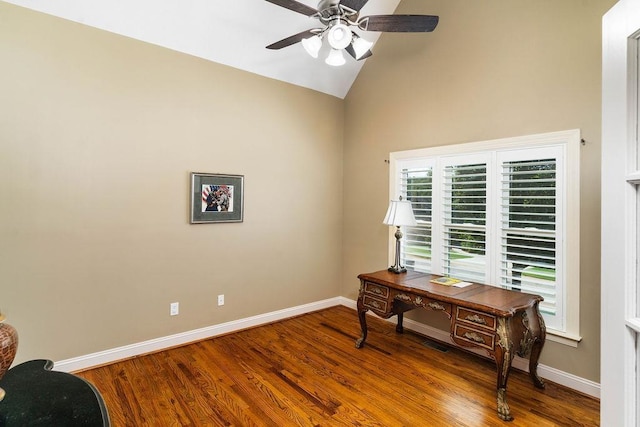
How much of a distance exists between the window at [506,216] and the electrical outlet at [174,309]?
8.29ft

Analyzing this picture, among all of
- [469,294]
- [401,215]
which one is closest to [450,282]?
[469,294]

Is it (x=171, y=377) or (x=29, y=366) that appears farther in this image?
(x=171, y=377)

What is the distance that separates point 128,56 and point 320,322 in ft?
11.1

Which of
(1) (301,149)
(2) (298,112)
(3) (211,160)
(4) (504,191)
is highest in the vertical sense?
(2) (298,112)

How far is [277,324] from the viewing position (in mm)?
3885

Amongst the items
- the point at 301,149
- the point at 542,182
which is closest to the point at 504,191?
the point at 542,182

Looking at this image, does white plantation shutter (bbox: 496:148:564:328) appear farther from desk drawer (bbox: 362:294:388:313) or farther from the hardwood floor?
desk drawer (bbox: 362:294:388:313)

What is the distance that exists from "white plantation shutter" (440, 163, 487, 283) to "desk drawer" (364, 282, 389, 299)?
0.77m

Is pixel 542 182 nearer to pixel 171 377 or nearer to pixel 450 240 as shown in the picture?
pixel 450 240

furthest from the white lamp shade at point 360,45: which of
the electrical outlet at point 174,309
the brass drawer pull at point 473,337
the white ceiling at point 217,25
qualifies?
the electrical outlet at point 174,309

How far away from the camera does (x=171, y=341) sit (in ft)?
10.7

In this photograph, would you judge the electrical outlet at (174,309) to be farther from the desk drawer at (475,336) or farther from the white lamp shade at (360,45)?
the white lamp shade at (360,45)

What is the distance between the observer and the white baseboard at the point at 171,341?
278 centimetres

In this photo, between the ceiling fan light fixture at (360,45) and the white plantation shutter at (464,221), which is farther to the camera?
the white plantation shutter at (464,221)
